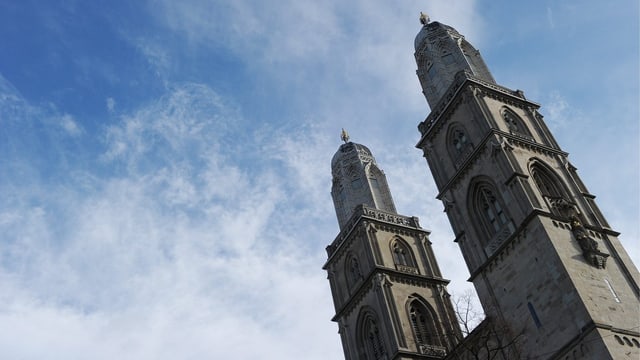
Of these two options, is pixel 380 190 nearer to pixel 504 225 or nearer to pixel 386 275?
pixel 386 275

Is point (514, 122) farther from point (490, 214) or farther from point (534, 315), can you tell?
point (534, 315)

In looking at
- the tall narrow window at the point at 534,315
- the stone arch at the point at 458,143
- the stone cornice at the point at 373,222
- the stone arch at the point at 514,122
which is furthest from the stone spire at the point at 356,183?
the tall narrow window at the point at 534,315

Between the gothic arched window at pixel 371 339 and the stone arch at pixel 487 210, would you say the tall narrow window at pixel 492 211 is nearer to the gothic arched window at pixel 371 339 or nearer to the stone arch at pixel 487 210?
the stone arch at pixel 487 210

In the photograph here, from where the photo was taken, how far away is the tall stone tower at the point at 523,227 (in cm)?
3144

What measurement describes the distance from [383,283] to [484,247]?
1028cm

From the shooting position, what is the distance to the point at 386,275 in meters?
47.7

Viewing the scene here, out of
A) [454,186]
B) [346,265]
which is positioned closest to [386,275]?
[346,265]

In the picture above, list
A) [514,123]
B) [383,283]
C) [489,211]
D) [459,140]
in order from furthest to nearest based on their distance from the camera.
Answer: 1. [383,283]
2. [459,140]
3. [514,123]
4. [489,211]

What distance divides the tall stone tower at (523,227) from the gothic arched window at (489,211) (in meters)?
0.06

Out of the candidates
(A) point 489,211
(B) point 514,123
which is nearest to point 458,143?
(B) point 514,123

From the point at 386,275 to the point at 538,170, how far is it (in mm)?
13367

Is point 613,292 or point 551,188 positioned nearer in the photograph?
point 613,292

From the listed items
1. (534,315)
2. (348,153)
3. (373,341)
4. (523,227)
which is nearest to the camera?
(534,315)

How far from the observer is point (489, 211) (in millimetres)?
39250
